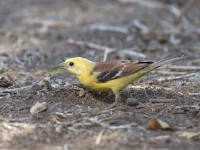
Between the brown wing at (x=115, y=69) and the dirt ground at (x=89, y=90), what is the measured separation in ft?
1.07

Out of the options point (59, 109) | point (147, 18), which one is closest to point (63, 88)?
point (59, 109)

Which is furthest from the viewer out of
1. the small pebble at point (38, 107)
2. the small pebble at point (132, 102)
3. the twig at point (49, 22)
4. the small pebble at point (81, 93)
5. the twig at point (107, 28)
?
the twig at point (49, 22)

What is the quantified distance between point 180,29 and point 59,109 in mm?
6556

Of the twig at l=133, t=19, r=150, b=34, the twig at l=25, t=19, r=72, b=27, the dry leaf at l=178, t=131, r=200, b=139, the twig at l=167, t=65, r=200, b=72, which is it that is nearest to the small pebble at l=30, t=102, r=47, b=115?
the dry leaf at l=178, t=131, r=200, b=139

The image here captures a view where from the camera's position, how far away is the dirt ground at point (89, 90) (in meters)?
5.21

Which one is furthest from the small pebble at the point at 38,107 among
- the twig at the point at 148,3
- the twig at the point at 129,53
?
the twig at the point at 148,3

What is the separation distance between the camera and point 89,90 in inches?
272

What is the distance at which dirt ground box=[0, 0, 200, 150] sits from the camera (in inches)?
205

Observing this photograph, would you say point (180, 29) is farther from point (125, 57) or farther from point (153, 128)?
point (153, 128)

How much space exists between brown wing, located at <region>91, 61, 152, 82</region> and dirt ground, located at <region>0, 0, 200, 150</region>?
1.07ft

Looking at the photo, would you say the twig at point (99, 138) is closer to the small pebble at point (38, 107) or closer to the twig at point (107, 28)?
the small pebble at point (38, 107)

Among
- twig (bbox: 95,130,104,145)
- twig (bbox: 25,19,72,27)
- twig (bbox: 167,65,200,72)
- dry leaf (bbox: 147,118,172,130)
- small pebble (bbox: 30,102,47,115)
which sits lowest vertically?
twig (bbox: 95,130,104,145)

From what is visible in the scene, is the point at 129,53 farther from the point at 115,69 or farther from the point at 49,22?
the point at 49,22

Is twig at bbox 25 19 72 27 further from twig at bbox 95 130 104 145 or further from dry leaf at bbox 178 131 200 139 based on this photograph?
dry leaf at bbox 178 131 200 139
